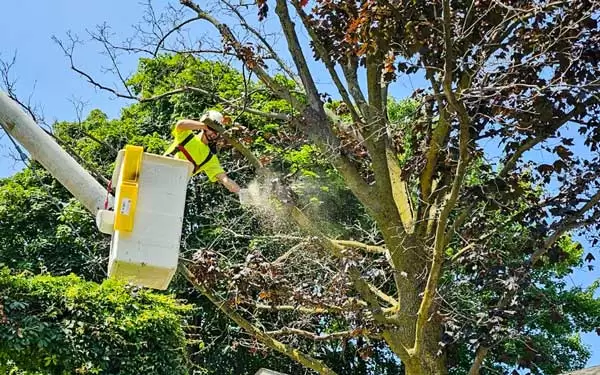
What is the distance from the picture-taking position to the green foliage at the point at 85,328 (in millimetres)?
7199

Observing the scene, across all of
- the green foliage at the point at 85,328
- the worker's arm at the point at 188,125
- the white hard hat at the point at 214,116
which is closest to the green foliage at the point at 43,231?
the green foliage at the point at 85,328

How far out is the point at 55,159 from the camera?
11.1ft

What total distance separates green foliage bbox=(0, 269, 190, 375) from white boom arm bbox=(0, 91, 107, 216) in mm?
4043

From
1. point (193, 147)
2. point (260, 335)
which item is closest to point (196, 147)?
point (193, 147)

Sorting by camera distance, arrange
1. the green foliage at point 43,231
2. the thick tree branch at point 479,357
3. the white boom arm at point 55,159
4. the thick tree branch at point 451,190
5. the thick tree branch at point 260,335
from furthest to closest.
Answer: the green foliage at point 43,231, the thick tree branch at point 260,335, the thick tree branch at point 479,357, the thick tree branch at point 451,190, the white boom arm at point 55,159

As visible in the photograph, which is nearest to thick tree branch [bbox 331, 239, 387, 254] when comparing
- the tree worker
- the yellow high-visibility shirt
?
the tree worker

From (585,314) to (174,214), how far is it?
14.2 meters

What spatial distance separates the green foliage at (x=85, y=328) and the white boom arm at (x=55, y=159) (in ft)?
13.3

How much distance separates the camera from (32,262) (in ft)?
43.4

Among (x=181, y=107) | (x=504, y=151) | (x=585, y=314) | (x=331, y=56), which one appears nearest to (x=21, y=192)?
(x=181, y=107)

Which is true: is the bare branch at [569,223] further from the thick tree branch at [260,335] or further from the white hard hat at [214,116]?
the white hard hat at [214,116]

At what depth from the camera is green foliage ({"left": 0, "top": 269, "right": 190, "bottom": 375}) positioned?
7199 millimetres

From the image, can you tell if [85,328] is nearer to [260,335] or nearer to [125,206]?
[260,335]

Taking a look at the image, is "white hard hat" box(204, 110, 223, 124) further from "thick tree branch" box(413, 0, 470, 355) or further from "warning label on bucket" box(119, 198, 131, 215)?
"warning label on bucket" box(119, 198, 131, 215)
